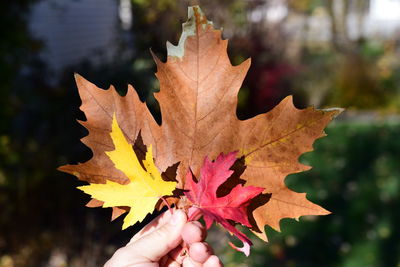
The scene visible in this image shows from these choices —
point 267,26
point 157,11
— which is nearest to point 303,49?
point 267,26

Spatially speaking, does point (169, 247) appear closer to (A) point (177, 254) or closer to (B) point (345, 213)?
(A) point (177, 254)

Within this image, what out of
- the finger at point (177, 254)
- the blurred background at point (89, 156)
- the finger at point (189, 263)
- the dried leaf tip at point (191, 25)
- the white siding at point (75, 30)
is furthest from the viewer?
the white siding at point (75, 30)

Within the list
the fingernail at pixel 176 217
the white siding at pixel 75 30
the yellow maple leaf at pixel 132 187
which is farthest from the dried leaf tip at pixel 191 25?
the white siding at pixel 75 30

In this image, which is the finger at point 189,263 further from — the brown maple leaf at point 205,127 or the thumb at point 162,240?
the brown maple leaf at point 205,127

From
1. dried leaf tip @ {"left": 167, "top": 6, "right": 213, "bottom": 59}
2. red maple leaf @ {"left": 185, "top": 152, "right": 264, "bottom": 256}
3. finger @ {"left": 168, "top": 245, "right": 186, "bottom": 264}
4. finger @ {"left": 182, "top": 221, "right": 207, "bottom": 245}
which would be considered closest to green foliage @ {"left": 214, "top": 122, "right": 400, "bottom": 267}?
finger @ {"left": 168, "top": 245, "right": 186, "bottom": 264}

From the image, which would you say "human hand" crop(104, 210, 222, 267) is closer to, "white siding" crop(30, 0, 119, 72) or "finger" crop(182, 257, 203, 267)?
"finger" crop(182, 257, 203, 267)

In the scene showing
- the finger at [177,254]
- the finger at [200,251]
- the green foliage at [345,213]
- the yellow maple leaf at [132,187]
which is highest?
the yellow maple leaf at [132,187]

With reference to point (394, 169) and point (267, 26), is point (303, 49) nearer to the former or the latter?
point (267, 26)

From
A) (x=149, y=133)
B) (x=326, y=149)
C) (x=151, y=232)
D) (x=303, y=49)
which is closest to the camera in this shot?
(x=149, y=133)
